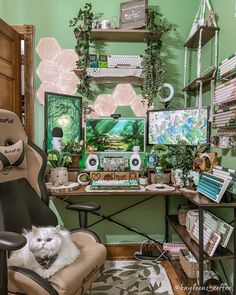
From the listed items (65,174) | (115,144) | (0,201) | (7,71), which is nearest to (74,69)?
(7,71)

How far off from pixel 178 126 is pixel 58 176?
1.20 metres

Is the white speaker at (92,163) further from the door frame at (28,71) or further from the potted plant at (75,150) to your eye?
the door frame at (28,71)

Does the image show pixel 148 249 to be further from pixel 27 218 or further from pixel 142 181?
pixel 27 218

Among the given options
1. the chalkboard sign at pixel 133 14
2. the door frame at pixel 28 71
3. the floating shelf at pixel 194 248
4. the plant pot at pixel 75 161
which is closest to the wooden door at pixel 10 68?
the door frame at pixel 28 71

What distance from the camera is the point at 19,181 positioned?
Answer: 5.66 ft

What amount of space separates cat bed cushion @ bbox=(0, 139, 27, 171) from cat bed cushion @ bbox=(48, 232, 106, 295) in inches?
23.7

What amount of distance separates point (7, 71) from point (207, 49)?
1.85 meters

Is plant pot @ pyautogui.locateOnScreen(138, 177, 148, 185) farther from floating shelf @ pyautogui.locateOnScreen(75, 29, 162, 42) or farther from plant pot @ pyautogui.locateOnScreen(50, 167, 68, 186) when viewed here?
floating shelf @ pyautogui.locateOnScreen(75, 29, 162, 42)

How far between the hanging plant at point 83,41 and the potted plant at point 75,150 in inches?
16.5

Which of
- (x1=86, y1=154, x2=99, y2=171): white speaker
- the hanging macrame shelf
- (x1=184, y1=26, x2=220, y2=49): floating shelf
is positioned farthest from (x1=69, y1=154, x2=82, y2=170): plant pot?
(x1=184, y1=26, x2=220, y2=49): floating shelf

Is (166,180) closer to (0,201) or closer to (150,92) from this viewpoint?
(150,92)

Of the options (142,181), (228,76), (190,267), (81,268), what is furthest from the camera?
(142,181)

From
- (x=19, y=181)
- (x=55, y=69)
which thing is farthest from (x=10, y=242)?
(x=55, y=69)

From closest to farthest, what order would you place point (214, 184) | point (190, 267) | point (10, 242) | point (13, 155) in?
point (10, 242)
point (13, 155)
point (214, 184)
point (190, 267)
